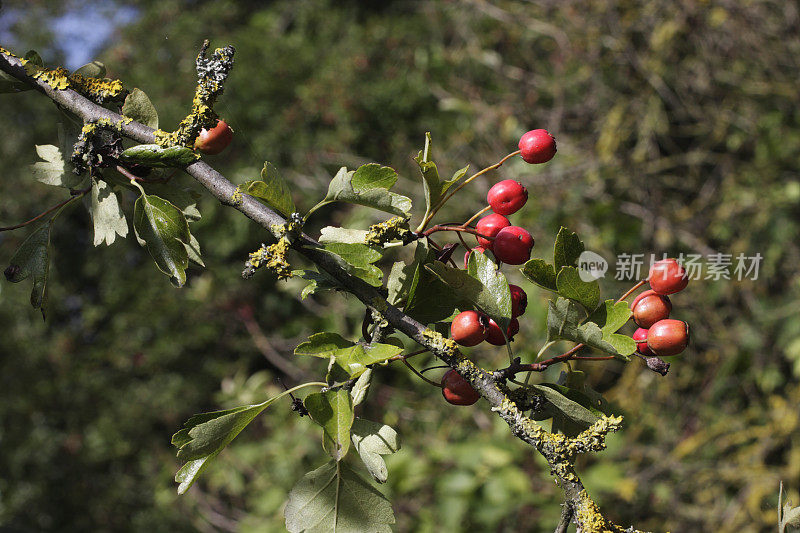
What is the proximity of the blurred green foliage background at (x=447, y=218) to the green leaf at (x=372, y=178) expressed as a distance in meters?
1.42

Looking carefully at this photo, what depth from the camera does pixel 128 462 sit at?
10.2ft

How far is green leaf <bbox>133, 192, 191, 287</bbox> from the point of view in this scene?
1.95 ft

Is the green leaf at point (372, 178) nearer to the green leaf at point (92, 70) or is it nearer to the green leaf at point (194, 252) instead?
the green leaf at point (194, 252)

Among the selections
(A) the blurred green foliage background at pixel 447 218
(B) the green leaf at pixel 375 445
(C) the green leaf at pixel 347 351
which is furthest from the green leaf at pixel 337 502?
(A) the blurred green foliage background at pixel 447 218

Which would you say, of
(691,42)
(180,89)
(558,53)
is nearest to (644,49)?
(691,42)

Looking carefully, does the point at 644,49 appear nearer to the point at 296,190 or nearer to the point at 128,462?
the point at 296,190

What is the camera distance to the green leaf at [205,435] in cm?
52

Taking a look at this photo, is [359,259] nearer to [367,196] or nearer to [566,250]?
[367,196]

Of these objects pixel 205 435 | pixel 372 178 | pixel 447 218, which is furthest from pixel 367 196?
pixel 447 218

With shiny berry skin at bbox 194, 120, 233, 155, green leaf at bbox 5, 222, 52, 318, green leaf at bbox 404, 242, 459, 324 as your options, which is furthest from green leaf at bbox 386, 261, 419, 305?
green leaf at bbox 5, 222, 52, 318

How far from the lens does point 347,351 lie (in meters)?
0.50

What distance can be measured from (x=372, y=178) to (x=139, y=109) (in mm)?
266

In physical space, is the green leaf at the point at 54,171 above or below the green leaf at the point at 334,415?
above

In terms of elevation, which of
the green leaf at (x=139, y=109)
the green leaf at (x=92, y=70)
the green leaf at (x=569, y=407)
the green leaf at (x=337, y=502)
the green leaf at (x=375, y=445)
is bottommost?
the green leaf at (x=337, y=502)
